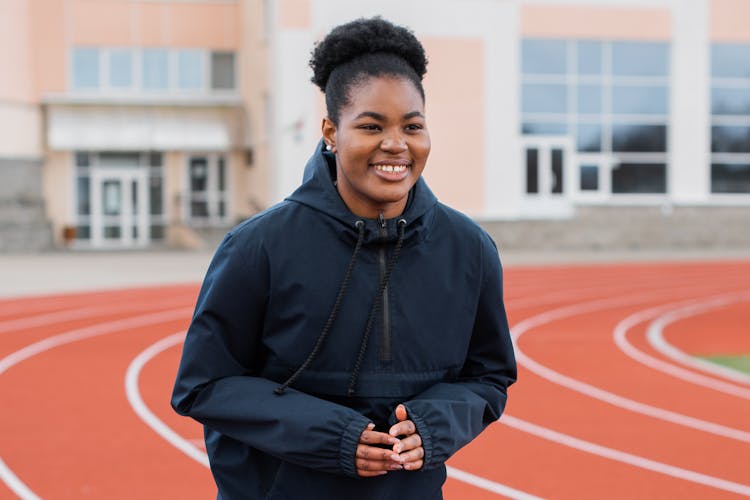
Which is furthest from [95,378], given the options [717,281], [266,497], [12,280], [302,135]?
[302,135]

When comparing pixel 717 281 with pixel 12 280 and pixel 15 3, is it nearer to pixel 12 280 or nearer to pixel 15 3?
pixel 12 280

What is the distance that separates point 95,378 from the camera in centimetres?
880

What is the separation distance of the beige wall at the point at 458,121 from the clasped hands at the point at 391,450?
26646mm

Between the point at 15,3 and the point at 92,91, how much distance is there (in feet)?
11.1

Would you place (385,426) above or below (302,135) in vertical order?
below

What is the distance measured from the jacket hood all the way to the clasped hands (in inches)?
14.7

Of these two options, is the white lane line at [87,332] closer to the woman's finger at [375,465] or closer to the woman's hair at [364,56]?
the woman's hair at [364,56]

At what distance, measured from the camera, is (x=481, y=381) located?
2.39m

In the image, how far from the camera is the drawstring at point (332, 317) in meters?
2.18

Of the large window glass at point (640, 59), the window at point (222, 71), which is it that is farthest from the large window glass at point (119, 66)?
the large window glass at point (640, 59)

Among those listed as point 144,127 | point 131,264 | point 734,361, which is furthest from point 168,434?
point 144,127

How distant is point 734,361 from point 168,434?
5642mm

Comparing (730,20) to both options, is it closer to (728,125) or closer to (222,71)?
(728,125)

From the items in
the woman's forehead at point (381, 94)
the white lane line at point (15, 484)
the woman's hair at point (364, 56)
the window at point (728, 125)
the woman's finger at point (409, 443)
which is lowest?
the white lane line at point (15, 484)
